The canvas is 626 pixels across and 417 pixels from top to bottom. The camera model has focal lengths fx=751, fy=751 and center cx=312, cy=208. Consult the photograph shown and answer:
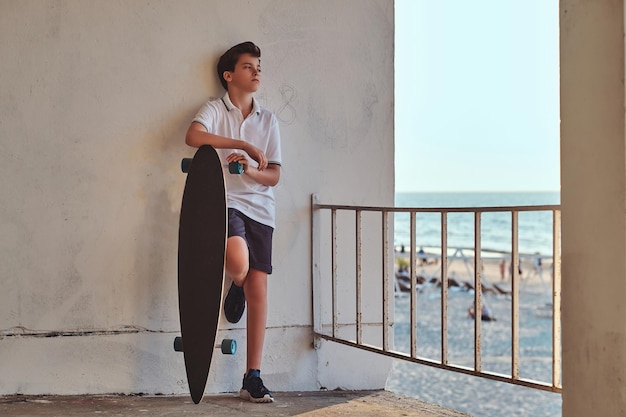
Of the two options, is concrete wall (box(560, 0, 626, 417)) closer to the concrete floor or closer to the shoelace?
the concrete floor

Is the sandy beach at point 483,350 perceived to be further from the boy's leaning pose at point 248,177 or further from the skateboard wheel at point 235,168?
Result: the skateboard wheel at point 235,168

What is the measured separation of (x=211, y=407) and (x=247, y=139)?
1126 mm

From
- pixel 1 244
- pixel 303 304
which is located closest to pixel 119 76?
pixel 1 244

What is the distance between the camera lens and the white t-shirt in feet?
10.3

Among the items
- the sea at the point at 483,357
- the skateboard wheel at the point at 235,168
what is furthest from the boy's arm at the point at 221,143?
the sea at the point at 483,357

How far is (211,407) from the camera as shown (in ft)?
9.96

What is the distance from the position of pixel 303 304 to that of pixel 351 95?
1015 millimetres

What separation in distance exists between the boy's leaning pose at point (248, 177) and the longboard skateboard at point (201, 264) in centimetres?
10

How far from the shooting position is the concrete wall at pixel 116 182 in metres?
3.17

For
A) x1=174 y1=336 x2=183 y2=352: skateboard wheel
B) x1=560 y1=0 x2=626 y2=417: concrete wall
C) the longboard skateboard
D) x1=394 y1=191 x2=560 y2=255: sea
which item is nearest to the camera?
x1=560 y1=0 x2=626 y2=417: concrete wall

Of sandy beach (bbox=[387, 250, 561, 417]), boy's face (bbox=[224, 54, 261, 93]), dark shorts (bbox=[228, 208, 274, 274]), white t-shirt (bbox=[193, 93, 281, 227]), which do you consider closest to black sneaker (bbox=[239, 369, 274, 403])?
dark shorts (bbox=[228, 208, 274, 274])

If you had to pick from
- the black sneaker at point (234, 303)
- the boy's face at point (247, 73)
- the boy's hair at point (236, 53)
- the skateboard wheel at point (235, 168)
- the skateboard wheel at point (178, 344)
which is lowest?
the skateboard wheel at point (178, 344)

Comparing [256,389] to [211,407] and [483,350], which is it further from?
[483,350]

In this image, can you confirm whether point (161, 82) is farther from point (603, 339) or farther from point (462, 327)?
point (462, 327)
